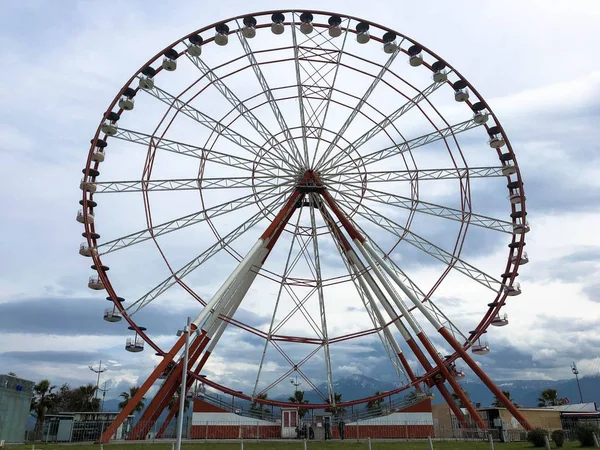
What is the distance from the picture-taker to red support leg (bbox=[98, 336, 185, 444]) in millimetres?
25391

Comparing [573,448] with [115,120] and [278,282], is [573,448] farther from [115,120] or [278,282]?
[115,120]

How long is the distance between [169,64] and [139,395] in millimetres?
18738

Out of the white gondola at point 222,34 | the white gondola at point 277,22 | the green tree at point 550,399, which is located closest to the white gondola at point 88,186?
the white gondola at point 222,34

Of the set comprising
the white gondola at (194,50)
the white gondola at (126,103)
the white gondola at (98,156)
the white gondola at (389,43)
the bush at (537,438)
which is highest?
the white gondola at (389,43)

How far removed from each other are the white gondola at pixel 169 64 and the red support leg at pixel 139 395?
1589 centimetres

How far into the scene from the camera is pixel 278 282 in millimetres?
32219

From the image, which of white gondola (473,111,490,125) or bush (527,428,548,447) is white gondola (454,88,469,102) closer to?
white gondola (473,111,490,125)

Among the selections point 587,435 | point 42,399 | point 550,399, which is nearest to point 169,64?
point 587,435

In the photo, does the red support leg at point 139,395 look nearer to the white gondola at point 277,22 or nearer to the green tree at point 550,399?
the white gondola at point 277,22

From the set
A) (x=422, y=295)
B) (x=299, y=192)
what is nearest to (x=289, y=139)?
(x=299, y=192)

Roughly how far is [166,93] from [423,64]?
A: 1543 centimetres

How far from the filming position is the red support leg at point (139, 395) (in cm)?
2539

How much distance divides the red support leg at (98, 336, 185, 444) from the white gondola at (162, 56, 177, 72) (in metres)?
15.9

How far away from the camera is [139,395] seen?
83.9 ft
